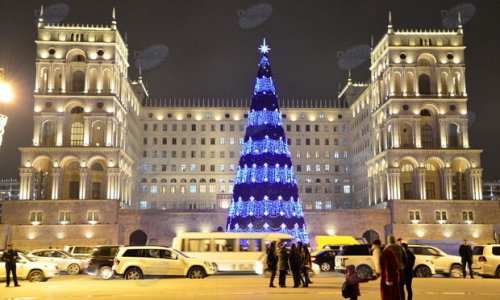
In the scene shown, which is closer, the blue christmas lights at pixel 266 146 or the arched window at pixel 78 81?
the blue christmas lights at pixel 266 146

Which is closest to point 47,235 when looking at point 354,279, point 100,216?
point 100,216

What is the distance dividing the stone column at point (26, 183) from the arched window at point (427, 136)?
149 feet

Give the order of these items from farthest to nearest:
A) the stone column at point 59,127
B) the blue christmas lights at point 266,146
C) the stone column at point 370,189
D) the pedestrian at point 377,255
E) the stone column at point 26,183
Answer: the stone column at point 370,189 < the stone column at point 59,127 < the stone column at point 26,183 < the blue christmas lights at point 266,146 < the pedestrian at point 377,255

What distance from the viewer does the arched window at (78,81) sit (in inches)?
2707

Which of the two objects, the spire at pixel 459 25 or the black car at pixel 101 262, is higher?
the spire at pixel 459 25

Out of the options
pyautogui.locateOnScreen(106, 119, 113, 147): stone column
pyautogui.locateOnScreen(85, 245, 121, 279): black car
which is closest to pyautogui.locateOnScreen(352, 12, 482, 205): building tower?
pyautogui.locateOnScreen(106, 119, 113, 147): stone column

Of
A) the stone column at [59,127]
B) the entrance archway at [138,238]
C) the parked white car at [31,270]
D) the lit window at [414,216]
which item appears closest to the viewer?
the parked white car at [31,270]

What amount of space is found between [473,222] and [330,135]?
36644mm

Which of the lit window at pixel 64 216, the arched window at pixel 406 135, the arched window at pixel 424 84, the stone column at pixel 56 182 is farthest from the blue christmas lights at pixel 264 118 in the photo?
the arched window at pixel 424 84

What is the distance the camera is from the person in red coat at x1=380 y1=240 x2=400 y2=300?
12227 millimetres

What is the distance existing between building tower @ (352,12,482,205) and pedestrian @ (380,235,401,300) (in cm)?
5571

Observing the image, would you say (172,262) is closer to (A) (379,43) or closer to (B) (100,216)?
(B) (100,216)

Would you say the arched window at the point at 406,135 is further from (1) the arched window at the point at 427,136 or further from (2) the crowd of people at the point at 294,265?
(2) the crowd of people at the point at 294,265

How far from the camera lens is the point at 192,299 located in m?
17.8
